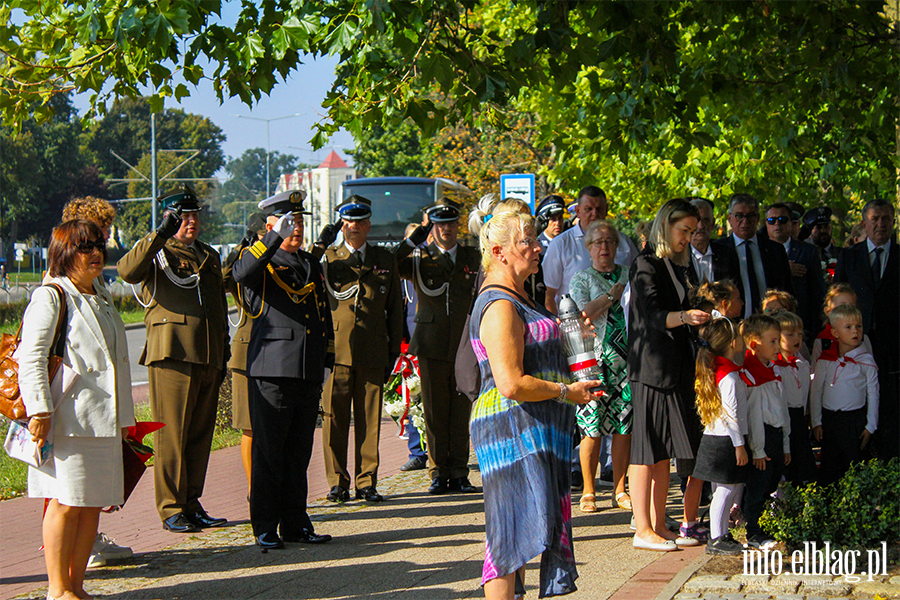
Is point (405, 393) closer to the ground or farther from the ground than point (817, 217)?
closer to the ground

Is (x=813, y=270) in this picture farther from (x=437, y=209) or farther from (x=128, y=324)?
(x=128, y=324)

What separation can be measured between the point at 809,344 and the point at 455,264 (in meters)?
3.31

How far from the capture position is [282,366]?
5980mm

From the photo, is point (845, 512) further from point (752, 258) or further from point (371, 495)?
point (371, 495)

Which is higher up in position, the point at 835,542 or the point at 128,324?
the point at 128,324

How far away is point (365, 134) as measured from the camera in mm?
6953

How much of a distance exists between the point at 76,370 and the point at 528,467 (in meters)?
2.35

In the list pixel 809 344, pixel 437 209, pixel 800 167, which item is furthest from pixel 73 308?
pixel 800 167

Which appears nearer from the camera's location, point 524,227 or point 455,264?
point 524,227

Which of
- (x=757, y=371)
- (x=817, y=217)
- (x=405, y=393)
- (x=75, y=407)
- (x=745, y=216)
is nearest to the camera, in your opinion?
(x=75, y=407)

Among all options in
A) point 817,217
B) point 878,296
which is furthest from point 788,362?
point 817,217

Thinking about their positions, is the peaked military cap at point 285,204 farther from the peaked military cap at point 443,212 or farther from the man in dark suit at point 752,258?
the man in dark suit at point 752,258

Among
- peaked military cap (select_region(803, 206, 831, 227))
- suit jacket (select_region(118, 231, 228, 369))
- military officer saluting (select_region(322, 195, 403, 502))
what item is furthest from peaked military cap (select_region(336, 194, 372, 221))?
peaked military cap (select_region(803, 206, 831, 227))

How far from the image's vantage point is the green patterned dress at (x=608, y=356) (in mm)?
6664
